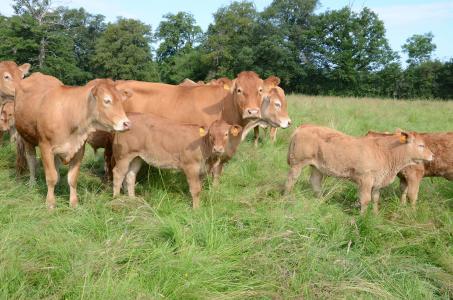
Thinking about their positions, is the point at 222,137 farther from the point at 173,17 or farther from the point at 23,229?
the point at 173,17

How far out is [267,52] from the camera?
4900 centimetres

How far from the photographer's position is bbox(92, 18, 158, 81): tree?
163 feet

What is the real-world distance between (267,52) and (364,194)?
44396mm

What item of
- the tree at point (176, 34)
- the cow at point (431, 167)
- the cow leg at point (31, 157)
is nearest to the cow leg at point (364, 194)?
the cow at point (431, 167)

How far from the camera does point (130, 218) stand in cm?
501

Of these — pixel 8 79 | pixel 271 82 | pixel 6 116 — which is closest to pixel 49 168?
pixel 8 79

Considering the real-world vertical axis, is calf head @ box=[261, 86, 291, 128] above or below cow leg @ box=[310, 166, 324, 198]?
above

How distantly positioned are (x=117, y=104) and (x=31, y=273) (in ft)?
7.92

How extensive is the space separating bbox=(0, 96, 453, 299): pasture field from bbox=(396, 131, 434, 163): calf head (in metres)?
0.64

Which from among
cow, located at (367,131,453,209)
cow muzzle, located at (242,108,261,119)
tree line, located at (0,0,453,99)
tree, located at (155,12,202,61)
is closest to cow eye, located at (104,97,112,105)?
cow muzzle, located at (242,108,261,119)

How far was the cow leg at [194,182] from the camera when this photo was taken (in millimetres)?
5977

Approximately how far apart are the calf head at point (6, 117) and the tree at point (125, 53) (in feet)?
135

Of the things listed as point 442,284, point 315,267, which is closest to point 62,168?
point 315,267

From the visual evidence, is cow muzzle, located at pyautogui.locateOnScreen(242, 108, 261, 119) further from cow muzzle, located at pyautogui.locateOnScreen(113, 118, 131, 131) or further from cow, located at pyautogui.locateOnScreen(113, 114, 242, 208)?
cow muzzle, located at pyautogui.locateOnScreen(113, 118, 131, 131)
